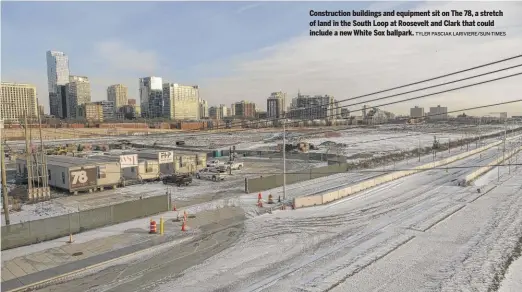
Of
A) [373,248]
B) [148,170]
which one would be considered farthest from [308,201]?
[148,170]

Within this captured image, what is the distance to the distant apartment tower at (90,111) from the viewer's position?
17675 centimetres

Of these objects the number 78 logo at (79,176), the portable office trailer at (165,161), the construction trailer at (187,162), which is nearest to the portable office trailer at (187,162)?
the construction trailer at (187,162)

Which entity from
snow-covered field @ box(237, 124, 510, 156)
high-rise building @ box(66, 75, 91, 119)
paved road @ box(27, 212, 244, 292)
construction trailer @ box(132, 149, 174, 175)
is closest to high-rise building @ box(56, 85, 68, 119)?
high-rise building @ box(66, 75, 91, 119)

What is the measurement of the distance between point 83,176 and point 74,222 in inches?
498

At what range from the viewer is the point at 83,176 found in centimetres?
3062

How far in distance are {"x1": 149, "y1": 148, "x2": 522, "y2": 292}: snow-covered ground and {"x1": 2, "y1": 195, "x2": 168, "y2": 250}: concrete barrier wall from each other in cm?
648

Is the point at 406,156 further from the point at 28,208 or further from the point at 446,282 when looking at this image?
the point at 28,208

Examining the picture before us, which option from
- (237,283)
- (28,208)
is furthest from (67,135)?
(237,283)

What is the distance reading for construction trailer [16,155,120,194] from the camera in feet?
99.0

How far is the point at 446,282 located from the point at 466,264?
2204 mm

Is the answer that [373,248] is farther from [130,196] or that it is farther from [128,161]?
[128,161]

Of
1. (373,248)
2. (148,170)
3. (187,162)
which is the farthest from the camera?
(187,162)

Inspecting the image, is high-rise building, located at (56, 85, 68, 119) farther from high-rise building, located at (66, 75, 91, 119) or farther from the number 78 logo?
the number 78 logo

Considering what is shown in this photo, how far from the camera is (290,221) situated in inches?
836
